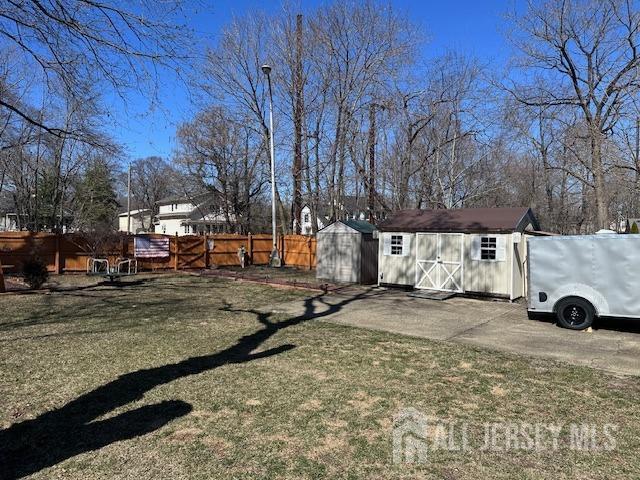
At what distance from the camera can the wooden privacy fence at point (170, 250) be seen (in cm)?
1847

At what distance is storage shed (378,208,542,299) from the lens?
525 inches

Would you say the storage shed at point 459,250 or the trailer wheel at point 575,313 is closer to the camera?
the trailer wheel at point 575,313

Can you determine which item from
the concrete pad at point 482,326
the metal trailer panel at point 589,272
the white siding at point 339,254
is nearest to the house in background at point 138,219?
the white siding at point 339,254

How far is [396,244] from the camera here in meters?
15.8

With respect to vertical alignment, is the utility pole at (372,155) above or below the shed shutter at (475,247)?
above

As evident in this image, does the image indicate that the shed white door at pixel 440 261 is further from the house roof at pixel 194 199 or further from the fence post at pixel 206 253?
the house roof at pixel 194 199

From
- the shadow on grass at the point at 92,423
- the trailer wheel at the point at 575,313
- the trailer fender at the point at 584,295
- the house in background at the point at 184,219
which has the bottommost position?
the shadow on grass at the point at 92,423

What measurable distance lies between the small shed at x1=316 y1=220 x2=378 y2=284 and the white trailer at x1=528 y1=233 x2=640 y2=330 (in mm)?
7493

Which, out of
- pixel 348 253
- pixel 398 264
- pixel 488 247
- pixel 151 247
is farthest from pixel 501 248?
pixel 151 247

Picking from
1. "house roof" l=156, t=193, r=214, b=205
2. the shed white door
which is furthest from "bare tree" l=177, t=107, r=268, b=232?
the shed white door

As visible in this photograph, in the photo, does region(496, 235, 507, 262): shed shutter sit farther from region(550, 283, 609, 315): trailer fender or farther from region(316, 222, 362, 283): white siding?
region(316, 222, 362, 283): white siding

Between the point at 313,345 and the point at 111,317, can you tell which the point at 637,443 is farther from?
the point at 111,317

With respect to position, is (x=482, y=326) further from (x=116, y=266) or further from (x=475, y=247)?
(x=116, y=266)

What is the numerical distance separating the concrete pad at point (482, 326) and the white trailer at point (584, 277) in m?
0.42
